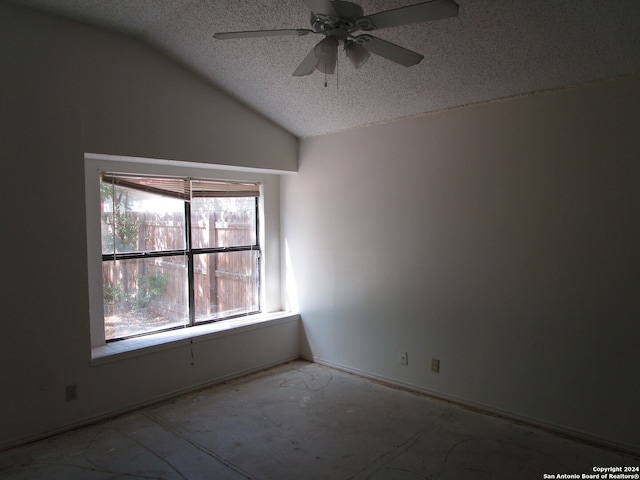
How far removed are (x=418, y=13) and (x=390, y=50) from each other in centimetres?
38

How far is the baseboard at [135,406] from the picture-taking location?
119 inches

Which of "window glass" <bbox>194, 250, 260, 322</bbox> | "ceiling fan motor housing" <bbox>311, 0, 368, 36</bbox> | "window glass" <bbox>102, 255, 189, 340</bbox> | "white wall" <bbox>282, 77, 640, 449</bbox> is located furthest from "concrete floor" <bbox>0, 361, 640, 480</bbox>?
"ceiling fan motor housing" <bbox>311, 0, 368, 36</bbox>

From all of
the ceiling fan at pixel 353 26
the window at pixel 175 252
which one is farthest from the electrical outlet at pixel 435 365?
the ceiling fan at pixel 353 26

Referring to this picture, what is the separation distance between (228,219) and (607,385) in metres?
3.50

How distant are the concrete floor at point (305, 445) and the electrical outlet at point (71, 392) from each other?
0.25m

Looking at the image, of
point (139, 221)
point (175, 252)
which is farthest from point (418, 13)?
point (175, 252)

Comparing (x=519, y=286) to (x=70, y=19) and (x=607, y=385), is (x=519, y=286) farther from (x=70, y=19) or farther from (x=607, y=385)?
(x=70, y=19)

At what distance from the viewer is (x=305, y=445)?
3.02 m

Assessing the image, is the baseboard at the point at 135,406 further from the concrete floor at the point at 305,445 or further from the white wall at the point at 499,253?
the white wall at the point at 499,253

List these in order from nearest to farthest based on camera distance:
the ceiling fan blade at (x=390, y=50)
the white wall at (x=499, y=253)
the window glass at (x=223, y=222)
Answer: the ceiling fan blade at (x=390, y=50) → the white wall at (x=499, y=253) → the window glass at (x=223, y=222)

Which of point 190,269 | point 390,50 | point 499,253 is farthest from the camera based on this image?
point 190,269

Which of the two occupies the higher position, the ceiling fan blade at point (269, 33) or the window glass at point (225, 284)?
the ceiling fan blade at point (269, 33)

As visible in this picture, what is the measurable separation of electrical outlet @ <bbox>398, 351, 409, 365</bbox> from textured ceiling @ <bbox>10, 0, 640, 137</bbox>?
2.05 m

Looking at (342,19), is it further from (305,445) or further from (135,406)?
(135,406)
